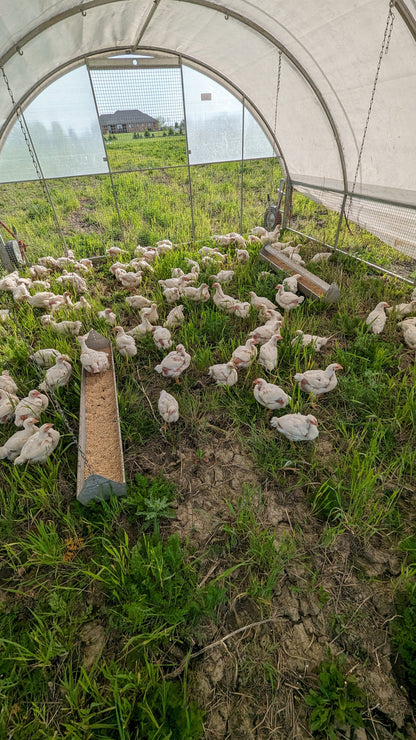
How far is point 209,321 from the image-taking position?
4.58 m

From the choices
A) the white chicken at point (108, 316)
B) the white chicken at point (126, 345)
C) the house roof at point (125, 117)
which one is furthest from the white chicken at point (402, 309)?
the house roof at point (125, 117)

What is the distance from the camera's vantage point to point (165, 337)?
13.6 feet

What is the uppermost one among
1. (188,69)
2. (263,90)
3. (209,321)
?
(188,69)

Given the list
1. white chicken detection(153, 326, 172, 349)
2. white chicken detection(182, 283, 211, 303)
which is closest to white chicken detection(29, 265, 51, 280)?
white chicken detection(182, 283, 211, 303)

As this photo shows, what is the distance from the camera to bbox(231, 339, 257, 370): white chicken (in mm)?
3770

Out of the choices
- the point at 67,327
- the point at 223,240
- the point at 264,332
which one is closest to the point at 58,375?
the point at 67,327

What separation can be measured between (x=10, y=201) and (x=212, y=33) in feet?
27.7

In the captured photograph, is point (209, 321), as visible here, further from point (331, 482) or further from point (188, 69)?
point (188, 69)

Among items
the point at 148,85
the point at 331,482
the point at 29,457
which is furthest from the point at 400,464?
the point at 148,85

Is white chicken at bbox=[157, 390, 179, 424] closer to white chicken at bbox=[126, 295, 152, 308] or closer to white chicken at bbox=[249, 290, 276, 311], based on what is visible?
white chicken at bbox=[249, 290, 276, 311]

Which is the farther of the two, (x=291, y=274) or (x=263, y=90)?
(x=263, y=90)

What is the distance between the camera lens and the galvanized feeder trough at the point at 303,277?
4998 millimetres

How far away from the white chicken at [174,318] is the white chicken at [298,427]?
2218 millimetres

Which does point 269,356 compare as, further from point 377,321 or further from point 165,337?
point 377,321
